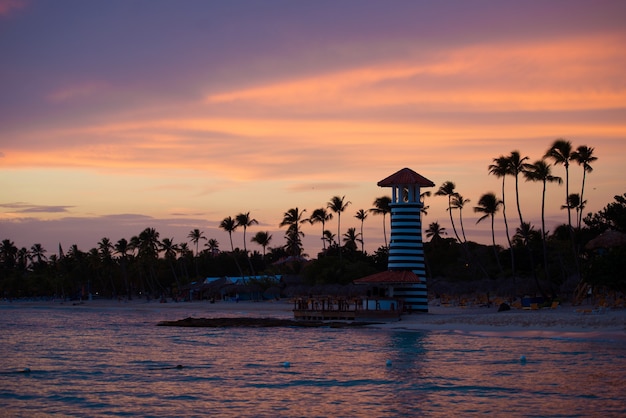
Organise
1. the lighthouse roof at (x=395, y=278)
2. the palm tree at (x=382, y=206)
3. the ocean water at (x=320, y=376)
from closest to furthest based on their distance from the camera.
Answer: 1. the ocean water at (x=320, y=376)
2. the lighthouse roof at (x=395, y=278)
3. the palm tree at (x=382, y=206)

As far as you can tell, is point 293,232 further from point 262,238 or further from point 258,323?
point 258,323

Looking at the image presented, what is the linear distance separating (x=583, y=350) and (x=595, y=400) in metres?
12.1

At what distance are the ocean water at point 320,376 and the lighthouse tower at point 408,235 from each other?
8.40m

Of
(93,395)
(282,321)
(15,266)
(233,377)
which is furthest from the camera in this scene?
(15,266)

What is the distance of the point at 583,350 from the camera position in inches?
1348

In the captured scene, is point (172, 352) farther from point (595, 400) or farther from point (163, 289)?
point (163, 289)

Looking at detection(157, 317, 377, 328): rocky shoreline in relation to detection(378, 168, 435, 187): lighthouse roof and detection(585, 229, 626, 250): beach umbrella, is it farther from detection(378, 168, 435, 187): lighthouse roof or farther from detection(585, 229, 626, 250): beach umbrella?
detection(585, 229, 626, 250): beach umbrella

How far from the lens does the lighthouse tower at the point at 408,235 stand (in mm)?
52844

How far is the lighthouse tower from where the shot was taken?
5284cm

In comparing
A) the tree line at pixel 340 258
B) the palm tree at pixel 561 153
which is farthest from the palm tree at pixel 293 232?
the palm tree at pixel 561 153

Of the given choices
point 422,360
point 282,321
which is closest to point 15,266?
point 282,321

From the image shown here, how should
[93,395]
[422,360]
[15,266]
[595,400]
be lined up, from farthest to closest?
[15,266] < [422,360] < [93,395] < [595,400]

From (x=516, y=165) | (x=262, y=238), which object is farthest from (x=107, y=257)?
(x=516, y=165)

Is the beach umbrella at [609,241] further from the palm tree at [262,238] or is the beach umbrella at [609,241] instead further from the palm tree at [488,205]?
the palm tree at [262,238]
